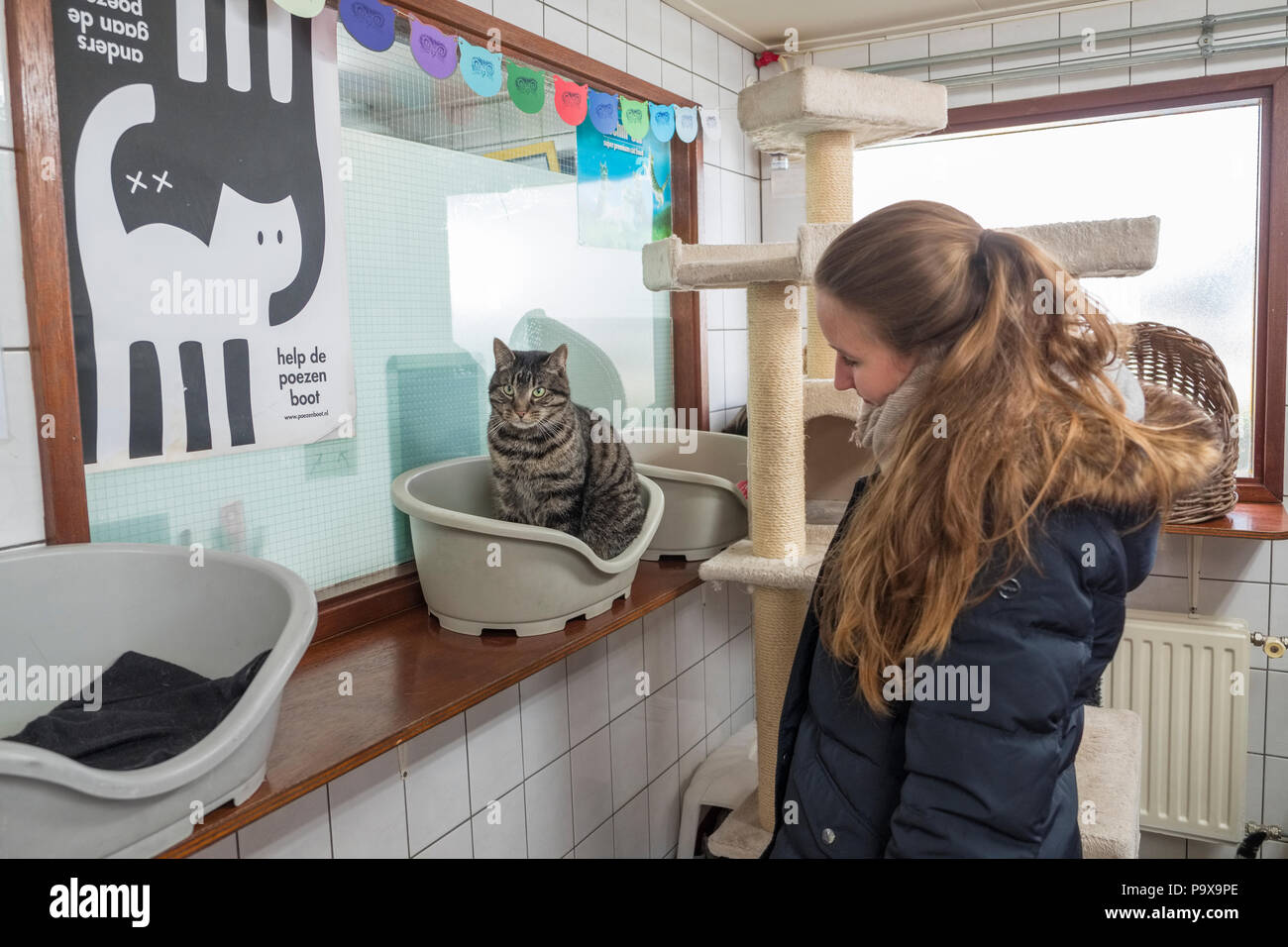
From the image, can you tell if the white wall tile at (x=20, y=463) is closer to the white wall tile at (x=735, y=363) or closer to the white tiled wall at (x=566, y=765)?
the white tiled wall at (x=566, y=765)

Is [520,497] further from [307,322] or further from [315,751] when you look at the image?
[315,751]

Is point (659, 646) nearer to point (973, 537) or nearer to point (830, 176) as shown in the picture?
point (830, 176)

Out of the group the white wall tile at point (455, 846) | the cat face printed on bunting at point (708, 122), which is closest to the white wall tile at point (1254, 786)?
the white wall tile at point (455, 846)

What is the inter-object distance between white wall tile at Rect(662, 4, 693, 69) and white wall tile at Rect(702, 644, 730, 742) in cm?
154

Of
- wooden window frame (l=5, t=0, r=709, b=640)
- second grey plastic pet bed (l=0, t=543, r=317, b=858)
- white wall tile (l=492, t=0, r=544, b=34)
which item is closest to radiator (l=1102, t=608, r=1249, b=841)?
white wall tile (l=492, t=0, r=544, b=34)

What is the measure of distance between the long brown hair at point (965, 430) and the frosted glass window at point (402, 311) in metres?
0.91

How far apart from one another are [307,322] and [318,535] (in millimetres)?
345

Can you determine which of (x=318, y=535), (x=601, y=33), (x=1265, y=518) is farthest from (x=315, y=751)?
(x=1265, y=518)

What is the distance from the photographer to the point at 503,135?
6.33 feet

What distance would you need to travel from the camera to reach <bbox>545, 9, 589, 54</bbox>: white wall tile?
1.95 m

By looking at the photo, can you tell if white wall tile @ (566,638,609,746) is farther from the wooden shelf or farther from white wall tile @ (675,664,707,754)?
the wooden shelf

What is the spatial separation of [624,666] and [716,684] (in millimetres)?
533

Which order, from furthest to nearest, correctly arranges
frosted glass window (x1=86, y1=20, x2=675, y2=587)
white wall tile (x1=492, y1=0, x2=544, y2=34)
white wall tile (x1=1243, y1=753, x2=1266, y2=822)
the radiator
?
white wall tile (x1=1243, y1=753, x2=1266, y2=822) < the radiator < white wall tile (x1=492, y1=0, x2=544, y2=34) < frosted glass window (x1=86, y1=20, x2=675, y2=587)

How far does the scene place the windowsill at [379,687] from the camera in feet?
3.42
